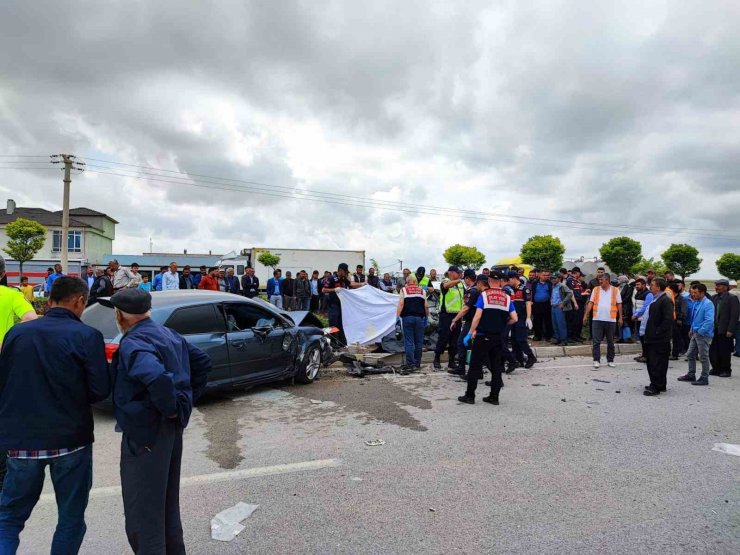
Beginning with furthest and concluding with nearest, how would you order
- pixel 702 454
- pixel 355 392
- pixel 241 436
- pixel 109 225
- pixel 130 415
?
1. pixel 109 225
2. pixel 355 392
3. pixel 241 436
4. pixel 702 454
5. pixel 130 415

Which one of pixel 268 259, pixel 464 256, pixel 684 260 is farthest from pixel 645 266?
pixel 268 259

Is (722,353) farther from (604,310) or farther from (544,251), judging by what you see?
(544,251)

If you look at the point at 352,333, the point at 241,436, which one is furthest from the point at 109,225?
the point at 241,436

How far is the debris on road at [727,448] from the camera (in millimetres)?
4964

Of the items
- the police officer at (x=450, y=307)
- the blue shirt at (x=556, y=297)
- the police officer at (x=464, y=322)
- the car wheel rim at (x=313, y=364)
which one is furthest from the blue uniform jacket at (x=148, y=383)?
the blue shirt at (x=556, y=297)

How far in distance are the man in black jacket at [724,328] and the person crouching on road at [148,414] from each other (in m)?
10.2

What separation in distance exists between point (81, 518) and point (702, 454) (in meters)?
5.41

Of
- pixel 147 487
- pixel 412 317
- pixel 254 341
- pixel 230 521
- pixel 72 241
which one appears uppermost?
pixel 72 241

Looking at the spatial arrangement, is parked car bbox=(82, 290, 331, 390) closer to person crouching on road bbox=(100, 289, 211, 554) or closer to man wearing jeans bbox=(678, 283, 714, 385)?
person crouching on road bbox=(100, 289, 211, 554)

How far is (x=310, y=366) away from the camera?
818 cm

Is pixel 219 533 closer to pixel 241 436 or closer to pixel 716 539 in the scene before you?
pixel 241 436

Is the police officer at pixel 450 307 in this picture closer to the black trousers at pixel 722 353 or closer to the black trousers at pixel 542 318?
the black trousers at pixel 542 318

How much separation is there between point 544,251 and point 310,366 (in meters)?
58.7

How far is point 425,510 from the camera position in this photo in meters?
3.63
